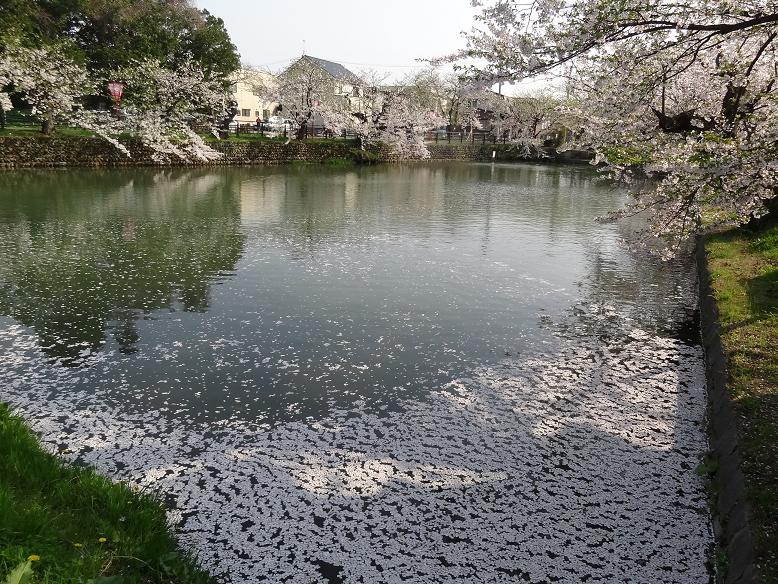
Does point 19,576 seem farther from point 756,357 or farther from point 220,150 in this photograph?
point 220,150

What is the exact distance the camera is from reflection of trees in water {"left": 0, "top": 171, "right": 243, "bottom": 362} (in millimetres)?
7453

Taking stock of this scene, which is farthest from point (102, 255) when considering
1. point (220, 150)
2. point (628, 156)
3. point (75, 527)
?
point (220, 150)

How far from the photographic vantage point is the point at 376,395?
5668 millimetres

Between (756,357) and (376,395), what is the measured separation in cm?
361

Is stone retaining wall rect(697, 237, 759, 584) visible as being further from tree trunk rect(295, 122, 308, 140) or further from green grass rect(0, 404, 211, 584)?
tree trunk rect(295, 122, 308, 140)

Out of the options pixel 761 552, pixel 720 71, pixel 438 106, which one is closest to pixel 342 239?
pixel 720 71

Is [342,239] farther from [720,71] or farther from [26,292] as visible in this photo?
[720,71]

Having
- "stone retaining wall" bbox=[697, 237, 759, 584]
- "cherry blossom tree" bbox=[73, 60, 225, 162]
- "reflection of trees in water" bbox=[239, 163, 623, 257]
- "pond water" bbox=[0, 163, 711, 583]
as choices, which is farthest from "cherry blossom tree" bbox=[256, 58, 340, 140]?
"stone retaining wall" bbox=[697, 237, 759, 584]

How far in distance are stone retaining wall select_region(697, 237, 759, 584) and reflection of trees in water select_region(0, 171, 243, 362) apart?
5.88m

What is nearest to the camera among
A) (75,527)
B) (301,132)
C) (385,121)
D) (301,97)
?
(75,527)

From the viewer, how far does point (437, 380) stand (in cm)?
603

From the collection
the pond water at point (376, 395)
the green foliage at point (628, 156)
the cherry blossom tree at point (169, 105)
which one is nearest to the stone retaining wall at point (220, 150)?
the cherry blossom tree at point (169, 105)

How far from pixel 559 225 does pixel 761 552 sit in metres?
13.5

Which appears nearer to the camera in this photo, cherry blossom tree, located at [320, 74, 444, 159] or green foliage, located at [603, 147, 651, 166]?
green foliage, located at [603, 147, 651, 166]
